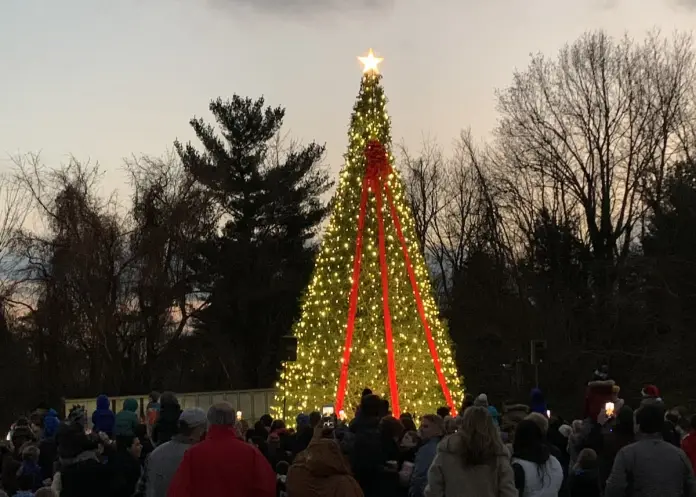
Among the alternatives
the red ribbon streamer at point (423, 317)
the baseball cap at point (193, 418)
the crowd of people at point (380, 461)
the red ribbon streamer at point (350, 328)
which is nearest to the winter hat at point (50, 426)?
the crowd of people at point (380, 461)

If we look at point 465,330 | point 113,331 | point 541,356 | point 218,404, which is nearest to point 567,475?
point 218,404

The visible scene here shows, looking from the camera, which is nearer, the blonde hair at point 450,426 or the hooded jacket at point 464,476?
the hooded jacket at point 464,476

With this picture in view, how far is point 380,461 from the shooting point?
29.7 feet

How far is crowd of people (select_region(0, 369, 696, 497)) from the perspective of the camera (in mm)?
6812

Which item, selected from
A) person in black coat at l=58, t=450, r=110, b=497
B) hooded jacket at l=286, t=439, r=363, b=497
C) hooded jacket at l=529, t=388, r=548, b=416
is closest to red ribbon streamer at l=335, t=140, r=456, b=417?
hooded jacket at l=529, t=388, r=548, b=416

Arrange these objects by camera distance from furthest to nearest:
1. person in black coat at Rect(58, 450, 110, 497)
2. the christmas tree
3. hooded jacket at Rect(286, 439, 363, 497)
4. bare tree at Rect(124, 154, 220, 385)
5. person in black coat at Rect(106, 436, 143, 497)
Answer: bare tree at Rect(124, 154, 220, 385) < the christmas tree < person in black coat at Rect(106, 436, 143, 497) < person in black coat at Rect(58, 450, 110, 497) < hooded jacket at Rect(286, 439, 363, 497)

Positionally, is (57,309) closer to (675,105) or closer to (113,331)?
(113,331)

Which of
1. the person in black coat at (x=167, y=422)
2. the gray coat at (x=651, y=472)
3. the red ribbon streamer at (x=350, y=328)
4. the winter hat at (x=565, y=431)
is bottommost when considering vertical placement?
the gray coat at (x=651, y=472)

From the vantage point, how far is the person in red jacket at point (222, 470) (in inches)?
270

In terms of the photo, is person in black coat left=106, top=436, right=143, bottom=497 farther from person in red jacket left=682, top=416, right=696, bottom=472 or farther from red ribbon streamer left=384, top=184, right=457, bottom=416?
red ribbon streamer left=384, top=184, right=457, bottom=416

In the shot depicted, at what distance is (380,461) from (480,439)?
7.89 feet

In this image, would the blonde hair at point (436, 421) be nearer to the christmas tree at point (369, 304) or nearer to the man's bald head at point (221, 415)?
the man's bald head at point (221, 415)

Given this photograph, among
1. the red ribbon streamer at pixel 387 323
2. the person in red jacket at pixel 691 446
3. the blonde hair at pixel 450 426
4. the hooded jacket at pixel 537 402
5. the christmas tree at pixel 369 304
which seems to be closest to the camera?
the blonde hair at pixel 450 426

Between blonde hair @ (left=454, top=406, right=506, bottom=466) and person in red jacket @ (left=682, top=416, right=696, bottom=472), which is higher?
blonde hair @ (left=454, top=406, right=506, bottom=466)
